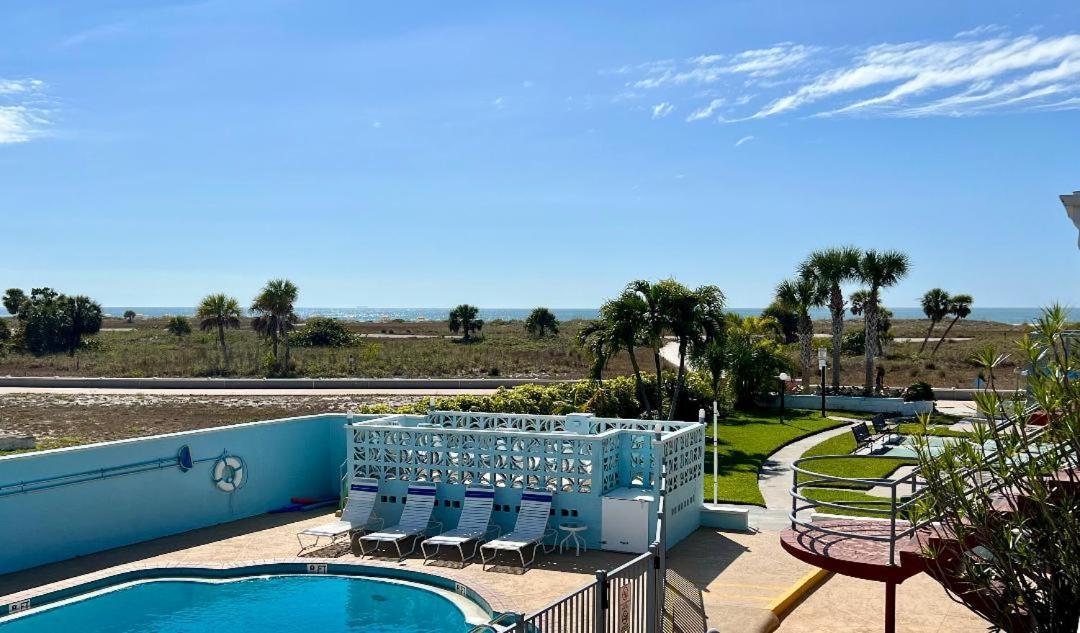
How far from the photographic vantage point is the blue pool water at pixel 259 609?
11625 millimetres

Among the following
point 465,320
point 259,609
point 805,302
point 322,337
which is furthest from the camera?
point 465,320

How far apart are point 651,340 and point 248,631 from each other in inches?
572

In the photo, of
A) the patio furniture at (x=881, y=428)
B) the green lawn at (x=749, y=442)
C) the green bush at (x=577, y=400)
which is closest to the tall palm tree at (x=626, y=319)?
the green bush at (x=577, y=400)

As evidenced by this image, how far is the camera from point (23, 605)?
11922 mm

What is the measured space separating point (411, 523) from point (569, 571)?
9.94ft

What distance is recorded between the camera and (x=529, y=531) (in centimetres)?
1426

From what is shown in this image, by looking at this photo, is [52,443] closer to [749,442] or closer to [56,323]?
[749,442]

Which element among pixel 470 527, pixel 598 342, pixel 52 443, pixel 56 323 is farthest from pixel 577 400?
pixel 56 323

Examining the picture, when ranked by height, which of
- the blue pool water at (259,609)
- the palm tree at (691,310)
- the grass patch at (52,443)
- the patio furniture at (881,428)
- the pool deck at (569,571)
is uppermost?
the palm tree at (691,310)

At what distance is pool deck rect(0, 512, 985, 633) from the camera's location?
1102cm

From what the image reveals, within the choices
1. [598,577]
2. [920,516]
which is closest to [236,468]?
[598,577]

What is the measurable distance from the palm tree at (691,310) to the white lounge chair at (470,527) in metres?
10.3

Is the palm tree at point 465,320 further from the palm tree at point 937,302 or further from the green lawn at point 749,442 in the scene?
the green lawn at point 749,442

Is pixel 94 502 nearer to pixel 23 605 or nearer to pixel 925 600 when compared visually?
pixel 23 605
